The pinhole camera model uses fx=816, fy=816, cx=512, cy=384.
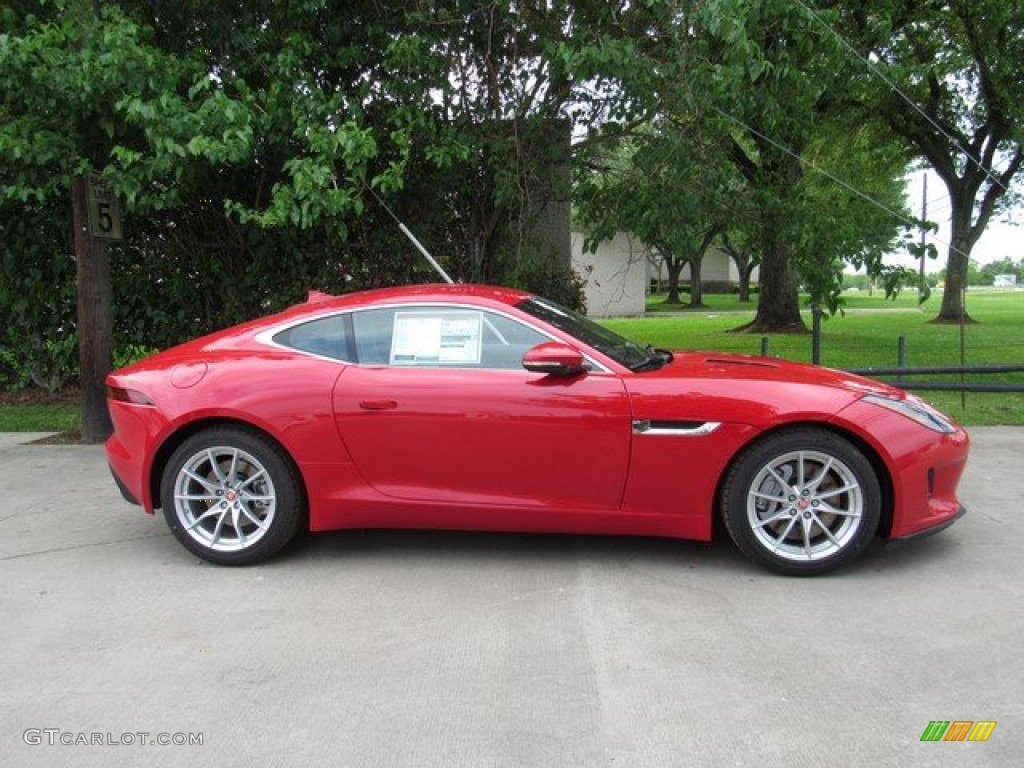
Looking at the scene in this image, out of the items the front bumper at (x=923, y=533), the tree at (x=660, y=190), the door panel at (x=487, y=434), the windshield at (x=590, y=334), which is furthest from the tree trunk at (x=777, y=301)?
the door panel at (x=487, y=434)

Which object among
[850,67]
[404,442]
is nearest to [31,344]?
[404,442]

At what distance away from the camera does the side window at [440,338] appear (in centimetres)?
434

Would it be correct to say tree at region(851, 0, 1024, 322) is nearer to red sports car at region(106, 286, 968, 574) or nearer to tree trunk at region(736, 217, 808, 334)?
tree trunk at region(736, 217, 808, 334)

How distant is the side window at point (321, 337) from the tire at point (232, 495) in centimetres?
54

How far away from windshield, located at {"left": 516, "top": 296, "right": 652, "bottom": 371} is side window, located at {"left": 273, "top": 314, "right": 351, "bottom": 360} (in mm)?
987

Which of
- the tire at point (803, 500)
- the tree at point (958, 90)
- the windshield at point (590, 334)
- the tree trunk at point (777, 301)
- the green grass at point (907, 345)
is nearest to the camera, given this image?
the tire at point (803, 500)

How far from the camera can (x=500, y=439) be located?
13.7 feet

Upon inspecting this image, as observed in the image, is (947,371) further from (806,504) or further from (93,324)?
(93,324)

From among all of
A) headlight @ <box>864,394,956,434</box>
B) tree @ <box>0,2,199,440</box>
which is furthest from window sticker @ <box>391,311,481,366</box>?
tree @ <box>0,2,199,440</box>

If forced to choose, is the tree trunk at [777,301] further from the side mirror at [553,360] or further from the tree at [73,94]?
the side mirror at [553,360]

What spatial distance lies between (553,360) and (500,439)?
19.5 inches

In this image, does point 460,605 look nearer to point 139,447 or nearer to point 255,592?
point 255,592

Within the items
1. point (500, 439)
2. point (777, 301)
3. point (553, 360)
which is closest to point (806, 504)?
point (553, 360)

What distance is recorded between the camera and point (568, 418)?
414 centimetres
